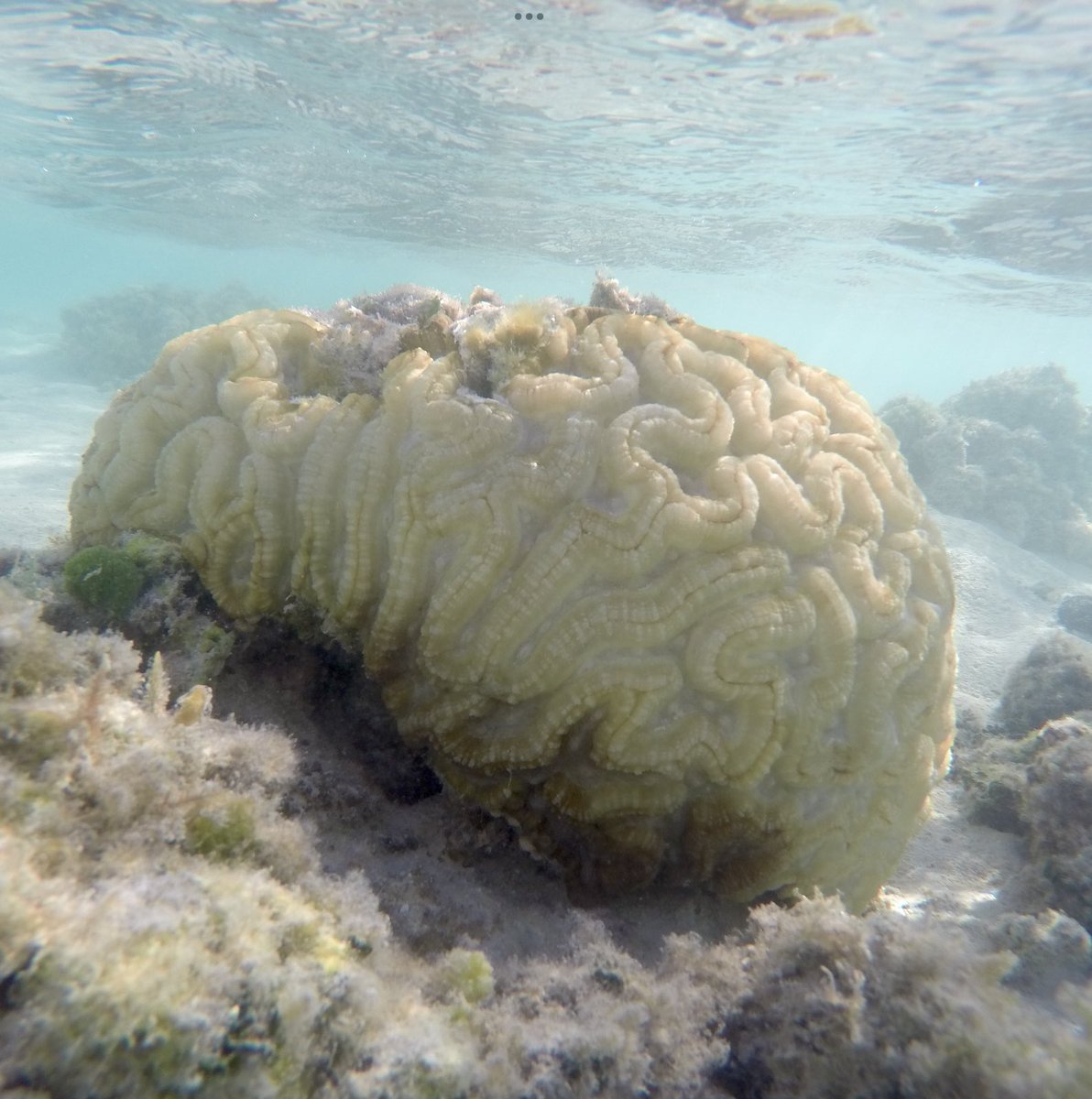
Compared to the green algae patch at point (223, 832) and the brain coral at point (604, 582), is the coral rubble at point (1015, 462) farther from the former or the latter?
the green algae patch at point (223, 832)

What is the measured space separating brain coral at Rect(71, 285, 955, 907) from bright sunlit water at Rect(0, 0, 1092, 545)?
1144 centimetres

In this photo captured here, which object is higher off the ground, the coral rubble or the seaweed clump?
the seaweed clump

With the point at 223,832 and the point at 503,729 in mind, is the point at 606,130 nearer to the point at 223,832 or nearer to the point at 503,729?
the point at 503,729

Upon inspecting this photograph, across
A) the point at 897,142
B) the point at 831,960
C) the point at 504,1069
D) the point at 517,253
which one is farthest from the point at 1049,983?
the point at 517,253

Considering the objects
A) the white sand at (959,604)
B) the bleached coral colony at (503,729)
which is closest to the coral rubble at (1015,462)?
the white sand at (959,604)

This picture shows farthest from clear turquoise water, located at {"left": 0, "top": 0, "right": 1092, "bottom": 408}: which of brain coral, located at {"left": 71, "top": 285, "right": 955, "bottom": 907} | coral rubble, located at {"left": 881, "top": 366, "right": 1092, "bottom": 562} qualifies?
coral rubble, located at {"left": 881, "top": 366, "right": 1092, "bottom": 562}

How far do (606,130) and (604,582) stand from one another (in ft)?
64.2

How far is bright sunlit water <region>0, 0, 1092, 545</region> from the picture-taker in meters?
13.1

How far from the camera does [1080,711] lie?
23.9ft

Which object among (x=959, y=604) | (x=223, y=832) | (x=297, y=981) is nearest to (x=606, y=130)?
(x=959, y=604)

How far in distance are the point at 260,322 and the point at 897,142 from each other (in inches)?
719

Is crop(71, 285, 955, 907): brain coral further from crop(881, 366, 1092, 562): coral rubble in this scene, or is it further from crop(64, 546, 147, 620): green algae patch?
crop(881, 366, 1092, 562): coral rubble

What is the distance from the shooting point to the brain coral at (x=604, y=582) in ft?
12.2

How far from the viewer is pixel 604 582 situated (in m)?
3.85
